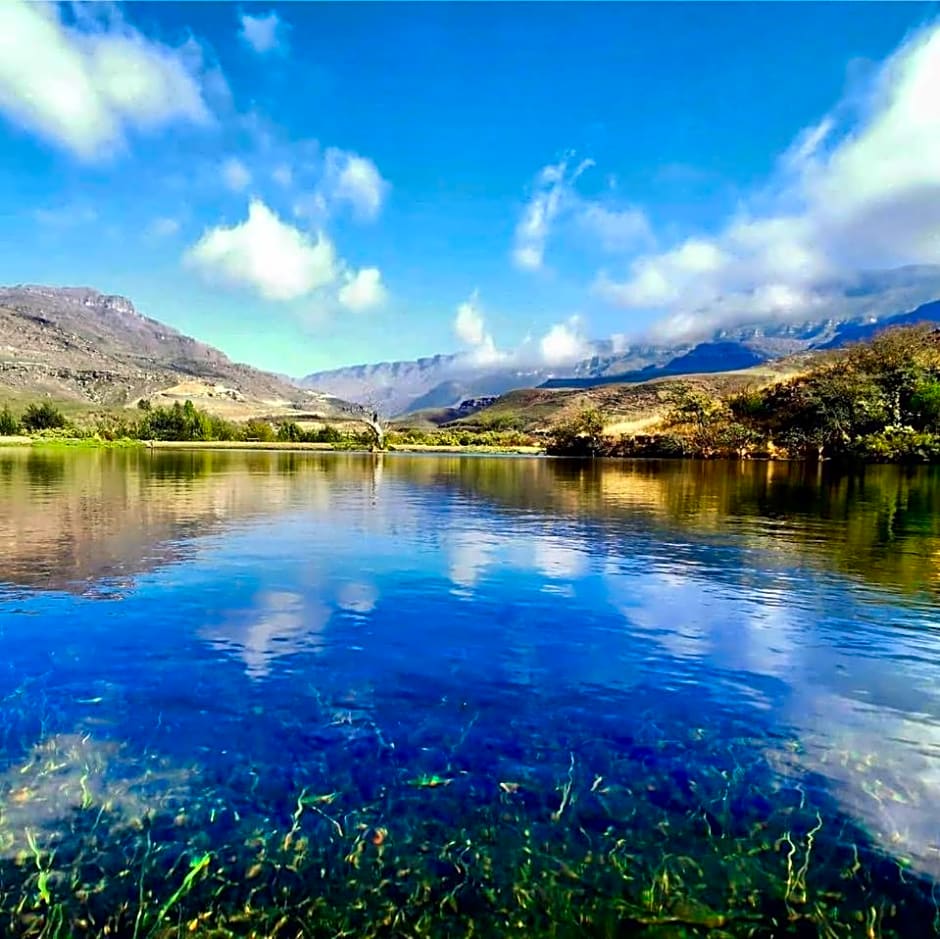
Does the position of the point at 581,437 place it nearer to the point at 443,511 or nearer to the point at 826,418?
the point at 826,418

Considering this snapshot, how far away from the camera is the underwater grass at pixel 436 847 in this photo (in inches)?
307

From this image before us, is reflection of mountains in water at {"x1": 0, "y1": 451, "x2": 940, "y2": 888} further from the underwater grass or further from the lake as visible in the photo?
the underwater grass

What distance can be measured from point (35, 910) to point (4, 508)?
44613 mm

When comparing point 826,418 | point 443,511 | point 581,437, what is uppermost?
point 826,418

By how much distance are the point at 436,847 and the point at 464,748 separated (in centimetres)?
295

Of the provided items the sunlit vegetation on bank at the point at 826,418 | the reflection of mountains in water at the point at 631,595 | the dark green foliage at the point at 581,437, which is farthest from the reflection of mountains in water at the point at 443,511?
the dark green foliage at the point at 581,437

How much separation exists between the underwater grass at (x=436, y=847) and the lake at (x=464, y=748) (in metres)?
0.04

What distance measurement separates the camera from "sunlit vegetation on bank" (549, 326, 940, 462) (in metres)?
133

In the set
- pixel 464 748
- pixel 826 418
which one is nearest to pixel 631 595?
pixel 464 748

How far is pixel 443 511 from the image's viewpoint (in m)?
50.2

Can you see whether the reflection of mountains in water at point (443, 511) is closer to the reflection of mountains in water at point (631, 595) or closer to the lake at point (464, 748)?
the reflection of mountains in water at point (631, 595)

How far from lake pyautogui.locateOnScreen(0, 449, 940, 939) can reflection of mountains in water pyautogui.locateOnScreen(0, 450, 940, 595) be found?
1.22m

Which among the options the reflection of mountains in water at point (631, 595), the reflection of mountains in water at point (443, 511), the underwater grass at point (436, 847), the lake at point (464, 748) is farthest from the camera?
the reflection of mountains in water at point (443, 511)

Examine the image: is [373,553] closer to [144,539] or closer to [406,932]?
[144,539]
